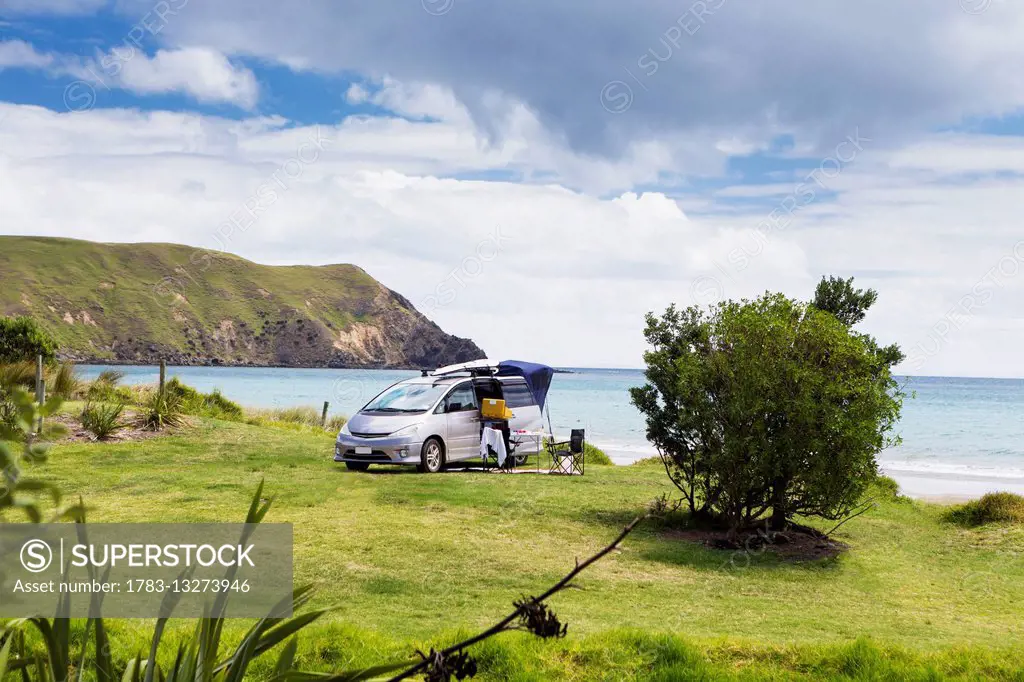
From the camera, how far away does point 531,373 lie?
20.5 metres

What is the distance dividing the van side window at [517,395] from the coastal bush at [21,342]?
14.7 metres

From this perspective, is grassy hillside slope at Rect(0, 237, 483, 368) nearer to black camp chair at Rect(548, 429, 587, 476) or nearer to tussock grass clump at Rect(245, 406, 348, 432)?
tussock grass clump at Rect(245, 406, 348, 432)

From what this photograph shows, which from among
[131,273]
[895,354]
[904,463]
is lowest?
[904,463]

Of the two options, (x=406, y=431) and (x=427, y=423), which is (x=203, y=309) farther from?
(x=406, y=431)

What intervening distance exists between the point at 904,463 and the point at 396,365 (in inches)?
4803

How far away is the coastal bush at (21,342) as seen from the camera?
26.0 metres

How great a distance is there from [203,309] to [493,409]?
129217 millimetres

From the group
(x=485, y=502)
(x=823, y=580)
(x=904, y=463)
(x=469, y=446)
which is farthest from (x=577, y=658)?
(x=904, y=463)

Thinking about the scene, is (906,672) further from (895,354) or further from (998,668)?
(895,354)

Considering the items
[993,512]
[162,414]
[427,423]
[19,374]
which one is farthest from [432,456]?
[19,374]

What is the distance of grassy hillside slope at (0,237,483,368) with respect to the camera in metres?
122

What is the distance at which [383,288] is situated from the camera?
565ft

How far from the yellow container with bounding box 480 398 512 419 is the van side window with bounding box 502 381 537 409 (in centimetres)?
96

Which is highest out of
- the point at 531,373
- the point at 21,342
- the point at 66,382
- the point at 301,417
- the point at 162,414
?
the point at 21,342
